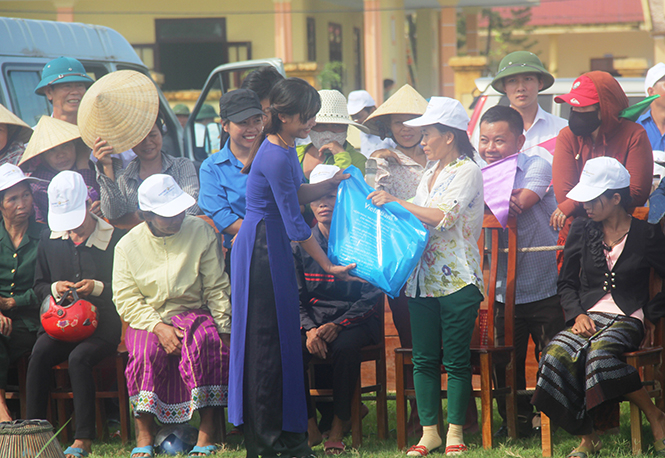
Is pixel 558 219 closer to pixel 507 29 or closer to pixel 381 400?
pixel 381 400

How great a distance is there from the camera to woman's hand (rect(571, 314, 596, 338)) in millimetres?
3904

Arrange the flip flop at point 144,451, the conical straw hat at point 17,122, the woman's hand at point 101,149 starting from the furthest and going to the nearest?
the conical straw hat at point 17,122 → the woman's hand at point 101,149 → the flip flop at point 144,451

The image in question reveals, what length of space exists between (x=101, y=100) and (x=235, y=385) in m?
2.17

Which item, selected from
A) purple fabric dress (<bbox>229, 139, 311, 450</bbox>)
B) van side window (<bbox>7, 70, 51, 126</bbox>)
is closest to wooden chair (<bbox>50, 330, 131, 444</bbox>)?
purple fabric dress (<bbox>229, 139, 311, 450</bbox>)

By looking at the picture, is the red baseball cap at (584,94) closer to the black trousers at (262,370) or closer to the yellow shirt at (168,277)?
the black trousers at (262,370)

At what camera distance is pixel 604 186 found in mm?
3900

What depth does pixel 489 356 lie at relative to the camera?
412 cm

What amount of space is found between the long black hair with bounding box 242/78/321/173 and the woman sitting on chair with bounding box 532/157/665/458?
1422 mm

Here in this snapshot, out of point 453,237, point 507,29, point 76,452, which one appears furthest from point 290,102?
point 507,29

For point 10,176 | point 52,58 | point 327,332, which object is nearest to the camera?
point 327,332

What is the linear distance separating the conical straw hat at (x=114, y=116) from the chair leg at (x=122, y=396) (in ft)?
4.52

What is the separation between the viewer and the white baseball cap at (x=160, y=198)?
4305mm

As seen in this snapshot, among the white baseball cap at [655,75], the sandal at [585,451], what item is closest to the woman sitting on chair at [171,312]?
the sandal at [585,451]

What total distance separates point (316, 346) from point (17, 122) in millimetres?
2727
